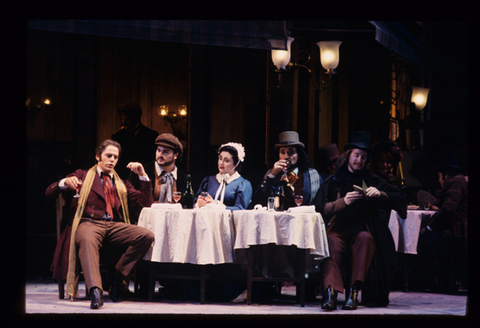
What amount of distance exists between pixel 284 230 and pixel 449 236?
2.21m

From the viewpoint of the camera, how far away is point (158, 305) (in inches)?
211

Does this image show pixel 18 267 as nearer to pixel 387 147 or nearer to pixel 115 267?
pixel 115 267

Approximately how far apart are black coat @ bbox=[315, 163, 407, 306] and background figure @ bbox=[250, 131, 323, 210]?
43 centimetres

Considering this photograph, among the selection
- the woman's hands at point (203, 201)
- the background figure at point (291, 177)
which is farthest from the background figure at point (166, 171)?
the background figure at point (291, 177)

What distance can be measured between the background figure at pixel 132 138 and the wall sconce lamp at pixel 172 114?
0.37 m

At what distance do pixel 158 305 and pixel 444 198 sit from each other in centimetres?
325

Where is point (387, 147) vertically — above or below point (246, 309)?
above

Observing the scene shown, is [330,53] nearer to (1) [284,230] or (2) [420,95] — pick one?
(1) [284,230]

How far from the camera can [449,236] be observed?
6.64m

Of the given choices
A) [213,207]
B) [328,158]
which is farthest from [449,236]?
[213,207]

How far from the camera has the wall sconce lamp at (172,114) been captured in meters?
8.00

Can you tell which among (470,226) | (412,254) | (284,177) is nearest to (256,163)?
(284,177)

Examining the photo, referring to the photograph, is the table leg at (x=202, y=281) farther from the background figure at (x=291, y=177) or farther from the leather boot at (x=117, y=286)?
the background figure at (x=291, y=177)
